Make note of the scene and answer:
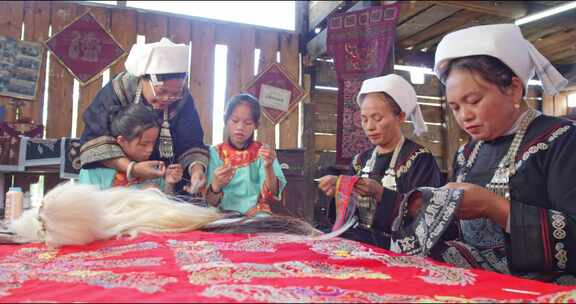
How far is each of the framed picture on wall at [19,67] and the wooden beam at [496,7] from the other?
460cm

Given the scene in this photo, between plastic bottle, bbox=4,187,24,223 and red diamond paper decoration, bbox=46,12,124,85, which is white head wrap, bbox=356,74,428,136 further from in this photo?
red diamond paper decoration, bbox=46,12,124,85

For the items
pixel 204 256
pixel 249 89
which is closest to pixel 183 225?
pixel 204 256

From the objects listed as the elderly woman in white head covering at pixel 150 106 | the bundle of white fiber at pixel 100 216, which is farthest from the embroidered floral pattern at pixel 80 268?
the elderly woman in white head covering at pixel 150 106

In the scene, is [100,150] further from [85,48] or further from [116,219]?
[85,48]

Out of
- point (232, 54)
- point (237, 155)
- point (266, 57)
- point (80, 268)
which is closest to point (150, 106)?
point (237, 155)

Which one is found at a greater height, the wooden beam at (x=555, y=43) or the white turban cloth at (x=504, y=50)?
the wooden beam at (x=555, y=43)

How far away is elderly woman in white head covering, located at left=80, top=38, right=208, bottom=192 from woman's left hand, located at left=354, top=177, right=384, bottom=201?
4.21 feet

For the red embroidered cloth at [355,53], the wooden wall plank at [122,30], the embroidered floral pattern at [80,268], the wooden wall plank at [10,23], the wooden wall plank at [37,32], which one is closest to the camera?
the embroidered floral pattern at [80,268]

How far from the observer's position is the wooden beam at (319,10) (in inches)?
231

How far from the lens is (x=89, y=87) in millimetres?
5652

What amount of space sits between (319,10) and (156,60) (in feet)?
12.8

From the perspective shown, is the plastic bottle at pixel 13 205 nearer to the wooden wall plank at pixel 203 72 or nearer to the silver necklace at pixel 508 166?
the silver necklace at pixel 508 166

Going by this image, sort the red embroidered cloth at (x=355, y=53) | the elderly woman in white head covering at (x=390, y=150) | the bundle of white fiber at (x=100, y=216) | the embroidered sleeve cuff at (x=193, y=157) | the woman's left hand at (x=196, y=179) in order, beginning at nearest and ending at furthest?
the bundle of white fiber at (x=100, y=216), the elderly woman in white head covering at (x=390, y=150), the woman's left hand at (x=196, y=179), the embroidered sleeve cuff at (x=193, y=157), the red embroidered cloth at (x=355, y=53)

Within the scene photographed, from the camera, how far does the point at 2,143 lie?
470 cm
